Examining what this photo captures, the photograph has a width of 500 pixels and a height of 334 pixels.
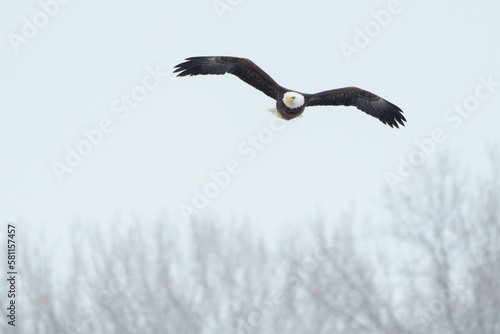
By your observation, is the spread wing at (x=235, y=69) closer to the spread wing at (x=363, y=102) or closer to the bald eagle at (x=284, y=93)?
the bald eagle at (x=284, y=93)

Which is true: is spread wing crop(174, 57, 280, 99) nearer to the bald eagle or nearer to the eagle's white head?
the bald eagle

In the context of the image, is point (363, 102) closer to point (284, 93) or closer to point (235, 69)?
point (284, 93)

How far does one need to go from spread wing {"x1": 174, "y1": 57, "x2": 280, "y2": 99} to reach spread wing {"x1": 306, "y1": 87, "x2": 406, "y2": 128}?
0.49 metres

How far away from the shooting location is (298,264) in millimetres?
28062

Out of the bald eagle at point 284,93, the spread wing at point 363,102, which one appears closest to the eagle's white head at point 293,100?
the bald eagle at point 284,93

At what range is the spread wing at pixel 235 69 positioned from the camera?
16078 millimetres

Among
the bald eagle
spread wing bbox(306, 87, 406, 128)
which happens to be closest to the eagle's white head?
the bald eagle

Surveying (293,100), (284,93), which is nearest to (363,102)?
(284,93)

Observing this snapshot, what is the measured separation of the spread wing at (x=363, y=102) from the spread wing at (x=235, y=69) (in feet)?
1.59

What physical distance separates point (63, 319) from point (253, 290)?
11.6 ft

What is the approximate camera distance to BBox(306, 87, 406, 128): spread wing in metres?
16.3

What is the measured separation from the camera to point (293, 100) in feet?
50.9

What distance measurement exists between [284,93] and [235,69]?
2.54 feet

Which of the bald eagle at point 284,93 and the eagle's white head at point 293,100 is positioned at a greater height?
the bald eagle at point 284,93
